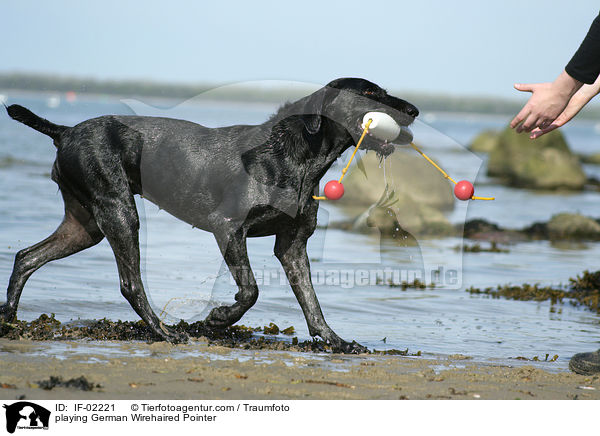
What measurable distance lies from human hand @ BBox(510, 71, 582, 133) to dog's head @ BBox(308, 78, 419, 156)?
4.57ft

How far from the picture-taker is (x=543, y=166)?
30.1 meters

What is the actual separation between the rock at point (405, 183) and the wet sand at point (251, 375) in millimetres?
12622

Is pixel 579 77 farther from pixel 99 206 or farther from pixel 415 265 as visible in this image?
pixel 415 265

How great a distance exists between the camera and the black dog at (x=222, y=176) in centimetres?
641

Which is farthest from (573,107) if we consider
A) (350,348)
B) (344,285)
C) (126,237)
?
(344,285)

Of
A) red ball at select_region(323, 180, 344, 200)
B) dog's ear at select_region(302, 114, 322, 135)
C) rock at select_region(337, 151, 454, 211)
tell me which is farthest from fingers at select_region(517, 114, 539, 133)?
rock at select_region(337, 151, 454, 211)

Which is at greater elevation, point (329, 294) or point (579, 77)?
point (579, 77)

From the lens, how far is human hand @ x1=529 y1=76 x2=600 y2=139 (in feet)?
18.1

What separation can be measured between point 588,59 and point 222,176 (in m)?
2.98
